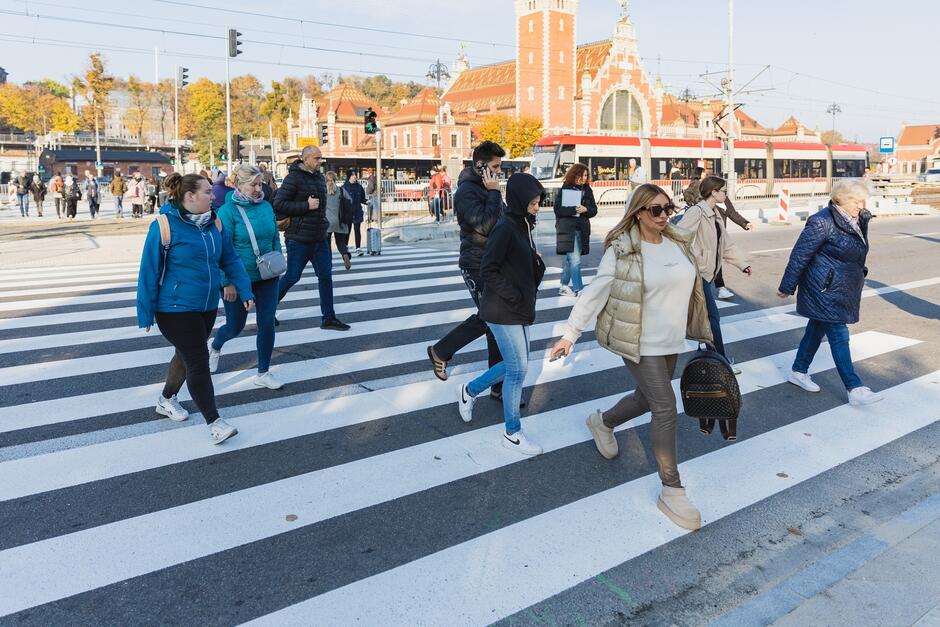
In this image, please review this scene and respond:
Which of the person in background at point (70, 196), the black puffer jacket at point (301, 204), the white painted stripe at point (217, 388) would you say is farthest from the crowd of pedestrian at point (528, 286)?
the person in background at point (70, 196)

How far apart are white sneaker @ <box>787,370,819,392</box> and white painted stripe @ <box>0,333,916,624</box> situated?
1740 millimetres

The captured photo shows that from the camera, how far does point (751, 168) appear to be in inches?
1625

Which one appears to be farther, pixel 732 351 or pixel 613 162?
pixel 613 162

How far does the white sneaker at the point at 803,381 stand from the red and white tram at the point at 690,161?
26661 millimetres

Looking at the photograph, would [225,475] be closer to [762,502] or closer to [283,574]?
[283,574]

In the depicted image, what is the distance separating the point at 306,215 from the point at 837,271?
497 cm

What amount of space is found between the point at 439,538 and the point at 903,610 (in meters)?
2.03

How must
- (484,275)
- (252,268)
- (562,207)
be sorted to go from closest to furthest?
1. (484,275)
2. (252,268)
3. (562,207)

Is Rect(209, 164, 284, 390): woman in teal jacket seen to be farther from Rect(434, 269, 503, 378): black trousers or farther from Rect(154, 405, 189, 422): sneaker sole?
Rect(434, 269, 503, 378): black trousers

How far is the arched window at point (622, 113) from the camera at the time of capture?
73.9 meters

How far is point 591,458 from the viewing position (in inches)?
182

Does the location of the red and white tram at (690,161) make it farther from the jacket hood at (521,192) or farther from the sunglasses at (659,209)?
the sunglasses at (659,209)

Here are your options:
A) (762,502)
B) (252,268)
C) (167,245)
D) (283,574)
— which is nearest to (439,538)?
(283,574)

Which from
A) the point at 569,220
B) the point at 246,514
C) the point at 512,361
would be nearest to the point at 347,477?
the point at 246,514
